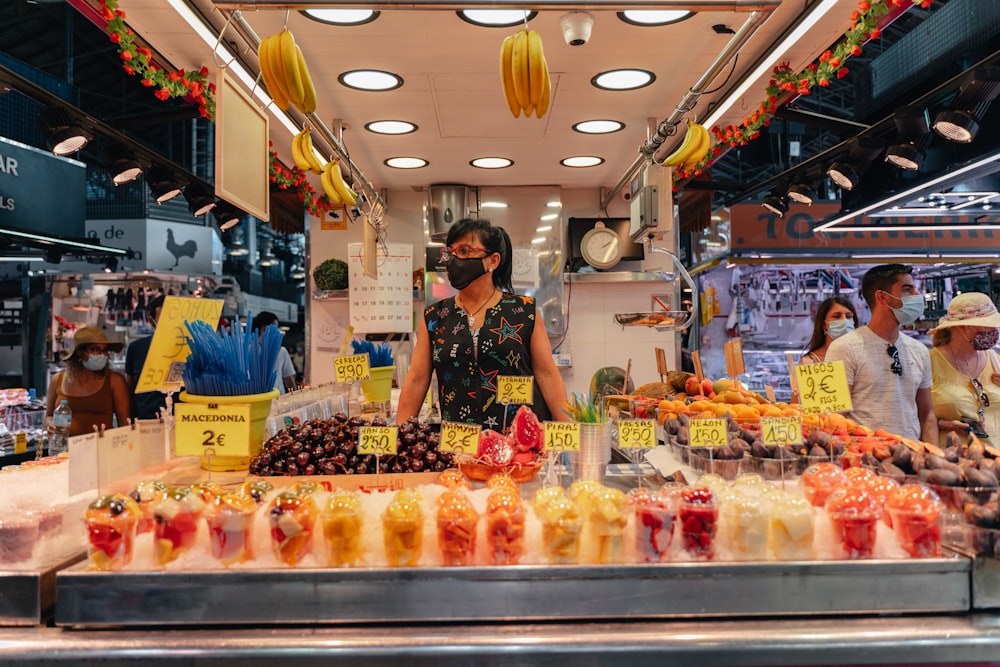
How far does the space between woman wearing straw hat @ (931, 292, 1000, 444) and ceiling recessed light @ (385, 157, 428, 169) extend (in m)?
4.01

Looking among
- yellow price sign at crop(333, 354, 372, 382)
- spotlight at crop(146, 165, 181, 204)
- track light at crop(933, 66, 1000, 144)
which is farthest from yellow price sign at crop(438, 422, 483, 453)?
spotlight at crop(146, 165, 181, 204)

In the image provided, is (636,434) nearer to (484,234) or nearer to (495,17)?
(484,234)

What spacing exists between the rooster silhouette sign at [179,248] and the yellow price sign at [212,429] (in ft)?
38.3

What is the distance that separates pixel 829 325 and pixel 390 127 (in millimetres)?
3356

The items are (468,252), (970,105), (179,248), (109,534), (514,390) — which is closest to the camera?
(109,534)

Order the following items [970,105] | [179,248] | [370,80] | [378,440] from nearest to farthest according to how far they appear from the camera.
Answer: [378,440] < [970,105] < [370,80] < [179,248]

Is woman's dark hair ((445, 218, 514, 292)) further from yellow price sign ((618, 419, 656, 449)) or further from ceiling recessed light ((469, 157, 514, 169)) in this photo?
ceiling recessed light ((469, 157, 514, 169))

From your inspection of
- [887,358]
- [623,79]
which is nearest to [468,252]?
[623,79]

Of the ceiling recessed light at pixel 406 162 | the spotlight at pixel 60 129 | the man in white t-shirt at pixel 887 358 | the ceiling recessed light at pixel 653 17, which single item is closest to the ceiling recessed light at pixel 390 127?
the ceiling recessed light at pixel 406 162

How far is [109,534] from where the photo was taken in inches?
55.7

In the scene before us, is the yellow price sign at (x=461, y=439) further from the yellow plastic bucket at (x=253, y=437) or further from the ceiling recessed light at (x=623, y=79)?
the ceiling recessed light at (x=623, y=79)

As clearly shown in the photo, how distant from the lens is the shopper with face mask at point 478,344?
3.12 m

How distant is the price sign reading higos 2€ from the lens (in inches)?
88.0

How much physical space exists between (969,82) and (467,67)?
2.67m
